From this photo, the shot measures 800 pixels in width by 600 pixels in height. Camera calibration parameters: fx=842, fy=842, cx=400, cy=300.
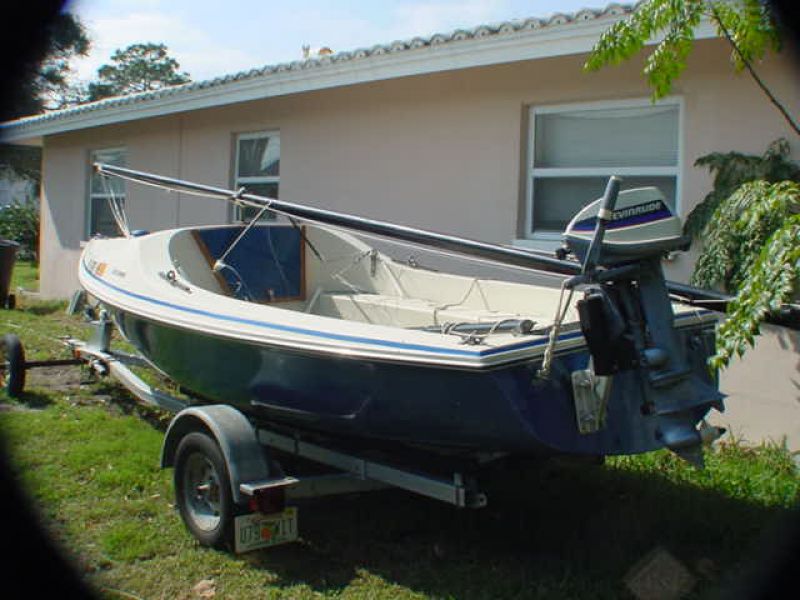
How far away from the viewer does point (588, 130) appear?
7.07m

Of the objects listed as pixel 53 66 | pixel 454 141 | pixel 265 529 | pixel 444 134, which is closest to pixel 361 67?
pixel 444 134

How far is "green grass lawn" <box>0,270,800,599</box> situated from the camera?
4.02 m

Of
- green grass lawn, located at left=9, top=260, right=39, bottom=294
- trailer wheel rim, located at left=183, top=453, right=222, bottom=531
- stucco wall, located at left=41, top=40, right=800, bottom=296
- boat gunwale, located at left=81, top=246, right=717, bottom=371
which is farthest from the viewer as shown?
green grass lawn, located at left=9, top=260, right=39, bottom=294

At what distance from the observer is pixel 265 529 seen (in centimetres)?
407

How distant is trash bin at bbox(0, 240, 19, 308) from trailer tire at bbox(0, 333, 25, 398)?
6.06m

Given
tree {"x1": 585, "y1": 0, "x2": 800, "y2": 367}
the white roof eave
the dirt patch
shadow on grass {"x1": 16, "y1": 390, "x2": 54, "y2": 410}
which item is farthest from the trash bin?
tree {"x1": 585, "y1": 0, "x2": 800, "y2": 367}

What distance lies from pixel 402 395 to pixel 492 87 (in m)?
4.57

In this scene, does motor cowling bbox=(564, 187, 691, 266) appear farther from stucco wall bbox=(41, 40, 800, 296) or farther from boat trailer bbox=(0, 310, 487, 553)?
stucco wall bbox=(41, 40, 800, 296)

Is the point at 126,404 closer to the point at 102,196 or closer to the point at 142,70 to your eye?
the point at 102,196

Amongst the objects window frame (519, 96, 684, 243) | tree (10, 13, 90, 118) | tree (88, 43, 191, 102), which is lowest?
window frame (519, 96, 684, 243)

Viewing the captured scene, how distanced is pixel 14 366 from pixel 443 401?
16.1 feet

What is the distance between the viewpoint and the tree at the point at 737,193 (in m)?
3.14

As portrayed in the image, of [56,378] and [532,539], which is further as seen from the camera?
[56,378]

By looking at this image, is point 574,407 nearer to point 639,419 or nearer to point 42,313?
point 639,419
